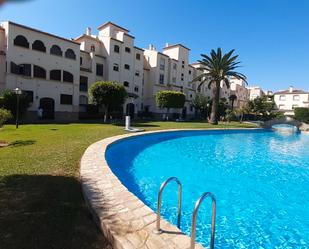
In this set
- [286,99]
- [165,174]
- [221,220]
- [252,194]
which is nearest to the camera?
[221,220]

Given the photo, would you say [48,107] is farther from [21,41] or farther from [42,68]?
[21,41]

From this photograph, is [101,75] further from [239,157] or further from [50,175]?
[50,175]

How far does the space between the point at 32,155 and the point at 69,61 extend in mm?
23727

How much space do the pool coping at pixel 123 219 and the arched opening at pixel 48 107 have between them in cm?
2493

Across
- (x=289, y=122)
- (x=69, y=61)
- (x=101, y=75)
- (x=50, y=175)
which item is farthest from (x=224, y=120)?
(x=50, y=175)

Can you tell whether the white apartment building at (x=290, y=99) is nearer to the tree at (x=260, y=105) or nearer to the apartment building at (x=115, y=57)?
the tree at (x=260, y=105)

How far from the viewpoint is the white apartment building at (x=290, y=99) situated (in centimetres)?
7414

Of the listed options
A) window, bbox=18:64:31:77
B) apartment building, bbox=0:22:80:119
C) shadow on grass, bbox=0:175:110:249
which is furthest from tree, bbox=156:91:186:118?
shadow on grass, bbox=0:175:110:249

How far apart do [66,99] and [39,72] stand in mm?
4658

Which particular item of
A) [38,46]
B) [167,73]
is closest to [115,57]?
[38,46]

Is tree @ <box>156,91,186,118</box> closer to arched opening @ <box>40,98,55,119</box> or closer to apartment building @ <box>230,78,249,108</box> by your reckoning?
arched opening @ <box>40,98,55,119</box>

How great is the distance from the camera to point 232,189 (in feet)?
27.5

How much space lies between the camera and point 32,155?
9.06 meters

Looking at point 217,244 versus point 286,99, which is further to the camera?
point 286,99
